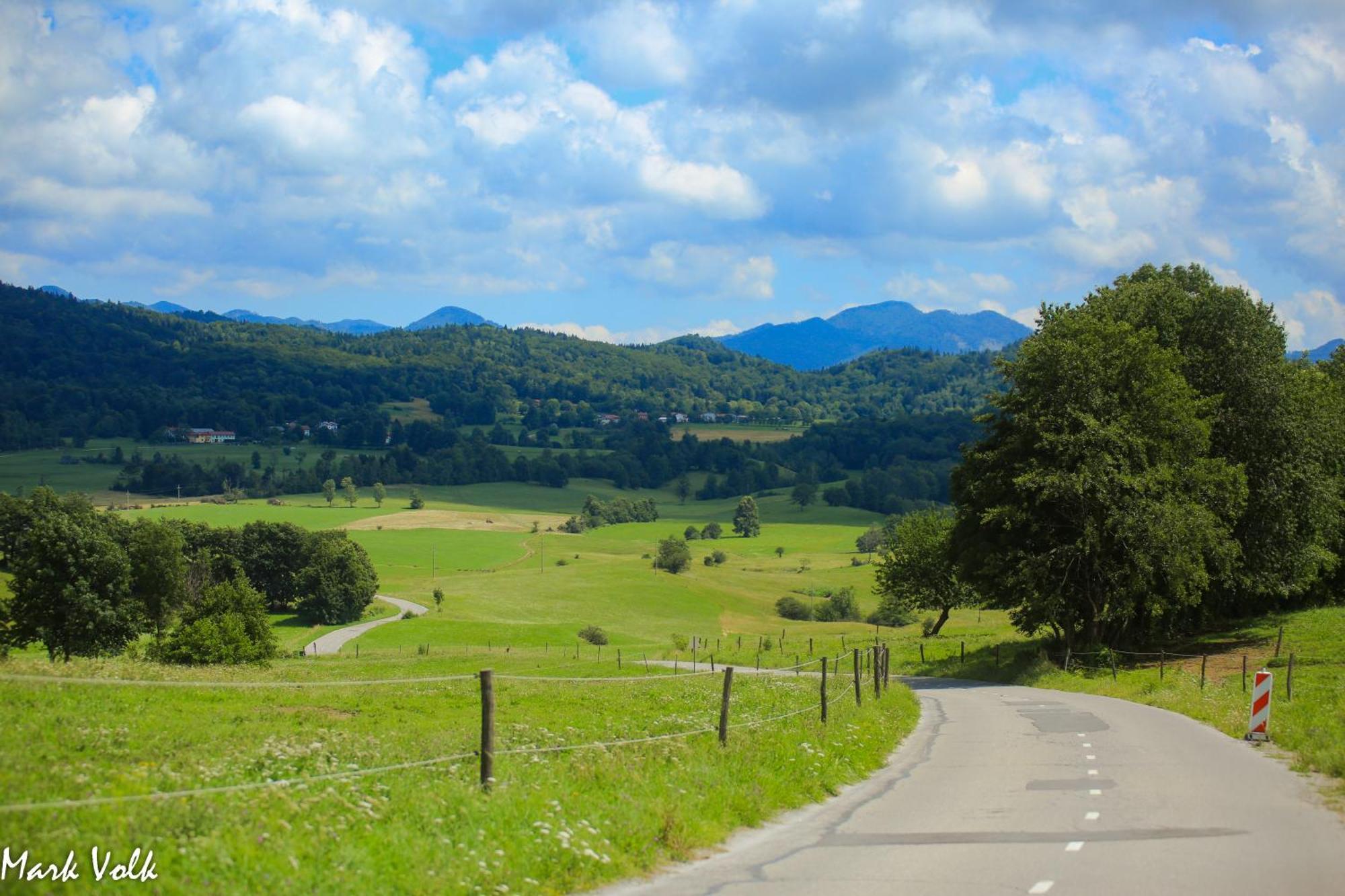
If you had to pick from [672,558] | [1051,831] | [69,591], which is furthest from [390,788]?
[672,558]

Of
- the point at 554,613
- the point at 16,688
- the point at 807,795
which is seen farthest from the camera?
the point at 554,613

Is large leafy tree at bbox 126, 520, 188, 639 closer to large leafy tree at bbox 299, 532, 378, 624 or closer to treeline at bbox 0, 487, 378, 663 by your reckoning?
treeline at bbox 0, 487, 378, 663

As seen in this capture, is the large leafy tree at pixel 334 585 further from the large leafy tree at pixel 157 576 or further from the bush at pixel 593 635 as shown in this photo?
the large leafy tree at pixel 157 576

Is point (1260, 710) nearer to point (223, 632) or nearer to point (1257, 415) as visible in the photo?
point (1257, 415)

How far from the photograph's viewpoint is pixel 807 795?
46.4ft

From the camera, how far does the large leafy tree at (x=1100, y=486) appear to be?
36.1 m

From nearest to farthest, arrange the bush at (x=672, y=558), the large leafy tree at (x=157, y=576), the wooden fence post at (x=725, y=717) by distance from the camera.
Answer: the wooden fence post at (x=725, y=717)
the large leafy tree at (x=157, y=576)
the bush at (x=672, y=558)

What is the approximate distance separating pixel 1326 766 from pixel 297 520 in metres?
164

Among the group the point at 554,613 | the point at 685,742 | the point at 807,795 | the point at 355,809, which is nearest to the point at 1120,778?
the point at 807,795

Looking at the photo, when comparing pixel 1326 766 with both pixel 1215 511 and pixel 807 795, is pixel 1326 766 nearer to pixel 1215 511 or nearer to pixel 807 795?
pixel 807 795

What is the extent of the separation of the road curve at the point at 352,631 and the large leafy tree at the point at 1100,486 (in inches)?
1805

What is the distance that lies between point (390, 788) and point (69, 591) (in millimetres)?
52946

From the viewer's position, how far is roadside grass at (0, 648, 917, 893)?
822 centimetres

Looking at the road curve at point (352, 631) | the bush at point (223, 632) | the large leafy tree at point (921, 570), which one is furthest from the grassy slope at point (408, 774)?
the road curve at point (352, 631)
